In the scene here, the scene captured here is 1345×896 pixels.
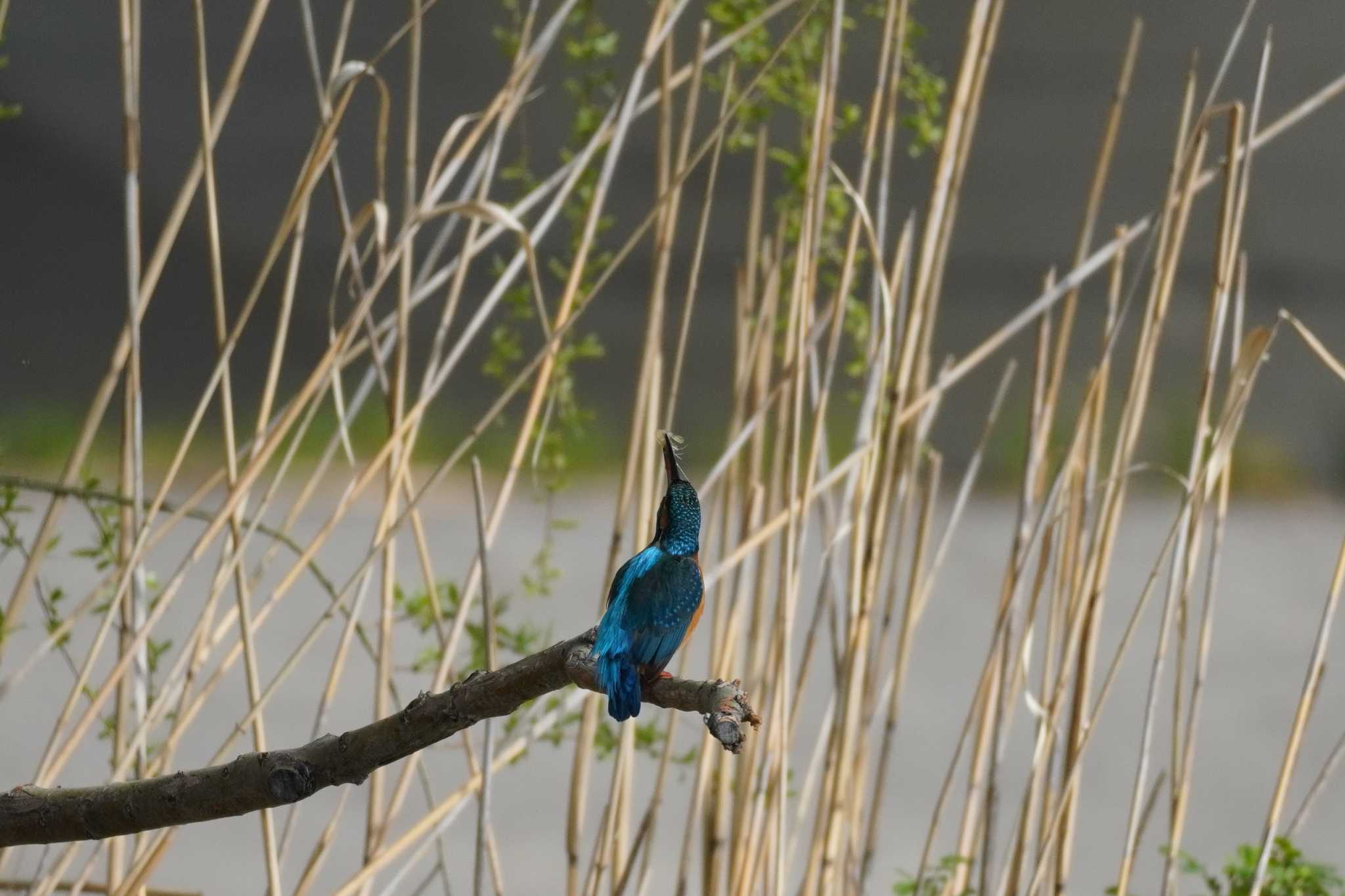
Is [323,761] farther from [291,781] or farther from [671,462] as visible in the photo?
[671,462]

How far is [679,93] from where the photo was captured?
9.53ft

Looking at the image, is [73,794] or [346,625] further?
[346,625]

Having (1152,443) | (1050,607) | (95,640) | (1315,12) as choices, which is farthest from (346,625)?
(1315,12)

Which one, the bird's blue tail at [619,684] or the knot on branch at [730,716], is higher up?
the bird's blue tail at [619,684]

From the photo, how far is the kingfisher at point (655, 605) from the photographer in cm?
38

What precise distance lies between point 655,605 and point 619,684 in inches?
1.2

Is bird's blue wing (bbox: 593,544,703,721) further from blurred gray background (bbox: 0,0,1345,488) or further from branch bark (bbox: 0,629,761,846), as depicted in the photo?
blurred gray background (bbox: 0,0,1345,488)

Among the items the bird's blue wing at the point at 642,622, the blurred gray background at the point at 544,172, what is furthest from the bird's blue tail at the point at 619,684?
the blurred gray background at the point at 544,172

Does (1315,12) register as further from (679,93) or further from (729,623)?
(729,623)

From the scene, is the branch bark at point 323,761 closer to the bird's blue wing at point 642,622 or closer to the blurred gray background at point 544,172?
the bird's blue wing at point 642,622

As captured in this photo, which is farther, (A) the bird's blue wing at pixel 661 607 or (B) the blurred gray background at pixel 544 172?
(B) the blurred gray background at pixel 544 172

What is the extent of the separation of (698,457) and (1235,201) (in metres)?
1.68

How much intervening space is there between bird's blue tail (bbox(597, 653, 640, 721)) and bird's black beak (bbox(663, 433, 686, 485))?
5cm

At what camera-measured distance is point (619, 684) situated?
0.38 m
